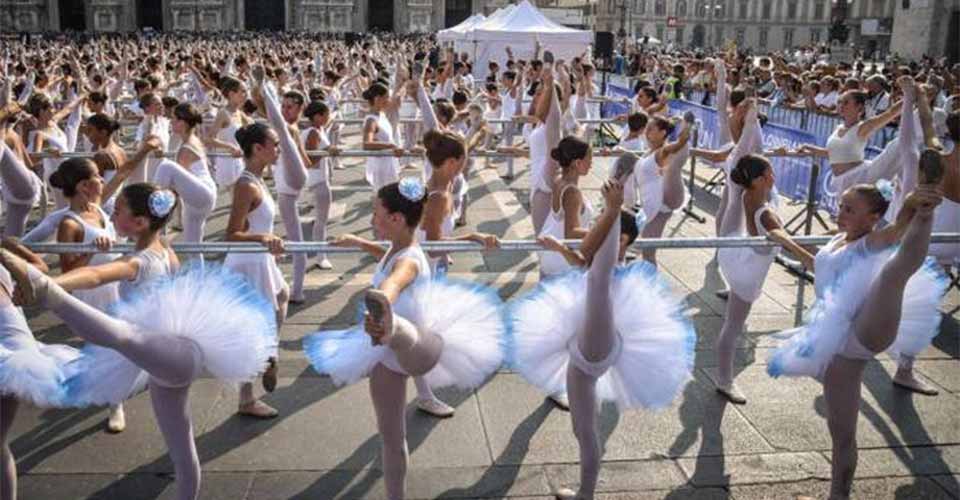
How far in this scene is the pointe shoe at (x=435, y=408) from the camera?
18.8 feet

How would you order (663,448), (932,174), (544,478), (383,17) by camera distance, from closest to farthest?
(932,174), (544,478), (663,448), (383,17)

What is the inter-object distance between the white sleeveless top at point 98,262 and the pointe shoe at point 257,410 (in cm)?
120

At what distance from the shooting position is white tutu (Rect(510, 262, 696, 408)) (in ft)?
13.5

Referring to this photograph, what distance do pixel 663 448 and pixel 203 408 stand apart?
3.37 m

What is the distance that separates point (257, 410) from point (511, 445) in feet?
6.14

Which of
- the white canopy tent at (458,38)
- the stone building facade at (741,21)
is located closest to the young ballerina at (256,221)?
the white canopy tent at (458,38)

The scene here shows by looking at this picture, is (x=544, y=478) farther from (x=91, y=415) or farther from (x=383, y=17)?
(x=383, y=17)

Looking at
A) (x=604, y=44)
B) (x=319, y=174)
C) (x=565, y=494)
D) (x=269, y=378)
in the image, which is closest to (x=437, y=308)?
(x=565, y=494)

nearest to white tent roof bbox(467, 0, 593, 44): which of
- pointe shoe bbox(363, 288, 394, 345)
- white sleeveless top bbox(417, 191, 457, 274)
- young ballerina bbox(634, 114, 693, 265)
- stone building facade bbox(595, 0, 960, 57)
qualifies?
young ballerina bbox(634, 114, 693, 265)

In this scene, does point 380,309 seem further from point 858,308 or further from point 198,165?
point 198,165

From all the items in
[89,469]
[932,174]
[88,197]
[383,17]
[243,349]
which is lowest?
[89,469]

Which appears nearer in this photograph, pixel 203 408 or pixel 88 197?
pixel 88 197

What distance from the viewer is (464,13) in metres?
78.1

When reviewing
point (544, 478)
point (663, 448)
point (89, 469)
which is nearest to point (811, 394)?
point (663, 448)
